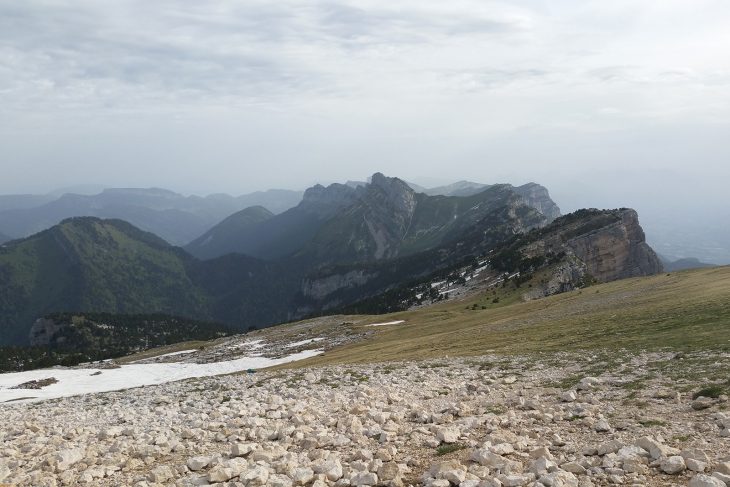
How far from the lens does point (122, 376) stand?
6719 centimetres

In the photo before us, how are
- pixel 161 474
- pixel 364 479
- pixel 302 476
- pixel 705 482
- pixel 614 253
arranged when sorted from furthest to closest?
pixel 614 253, pixel 161 474, pixel 302 476, pixel 364 479, pixel 705 482

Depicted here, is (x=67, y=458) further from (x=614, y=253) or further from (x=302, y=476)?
(x=614, y=253)

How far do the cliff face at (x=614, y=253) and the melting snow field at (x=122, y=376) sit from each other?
127353 millimetres

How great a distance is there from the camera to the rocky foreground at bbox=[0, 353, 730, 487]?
1055cm

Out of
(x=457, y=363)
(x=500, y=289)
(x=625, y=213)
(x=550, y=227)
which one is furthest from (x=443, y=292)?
(x=457, y=363)

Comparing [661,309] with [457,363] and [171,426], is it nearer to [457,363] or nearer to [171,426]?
[457,363]

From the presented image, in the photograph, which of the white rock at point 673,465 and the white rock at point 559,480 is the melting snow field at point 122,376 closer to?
the white rock at point 559,480

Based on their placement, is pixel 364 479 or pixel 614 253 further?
pixel 614 253

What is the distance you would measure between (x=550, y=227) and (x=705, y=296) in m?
163

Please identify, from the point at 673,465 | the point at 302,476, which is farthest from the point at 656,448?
the point at 302,476

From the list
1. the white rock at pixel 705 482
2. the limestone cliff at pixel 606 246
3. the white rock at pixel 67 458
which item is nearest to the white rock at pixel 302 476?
the white rock at pixel 705 482

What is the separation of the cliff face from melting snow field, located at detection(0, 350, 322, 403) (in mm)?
127353

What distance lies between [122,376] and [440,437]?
65631 millimetres

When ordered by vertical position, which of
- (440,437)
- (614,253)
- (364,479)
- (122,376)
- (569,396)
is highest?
(364,479)
